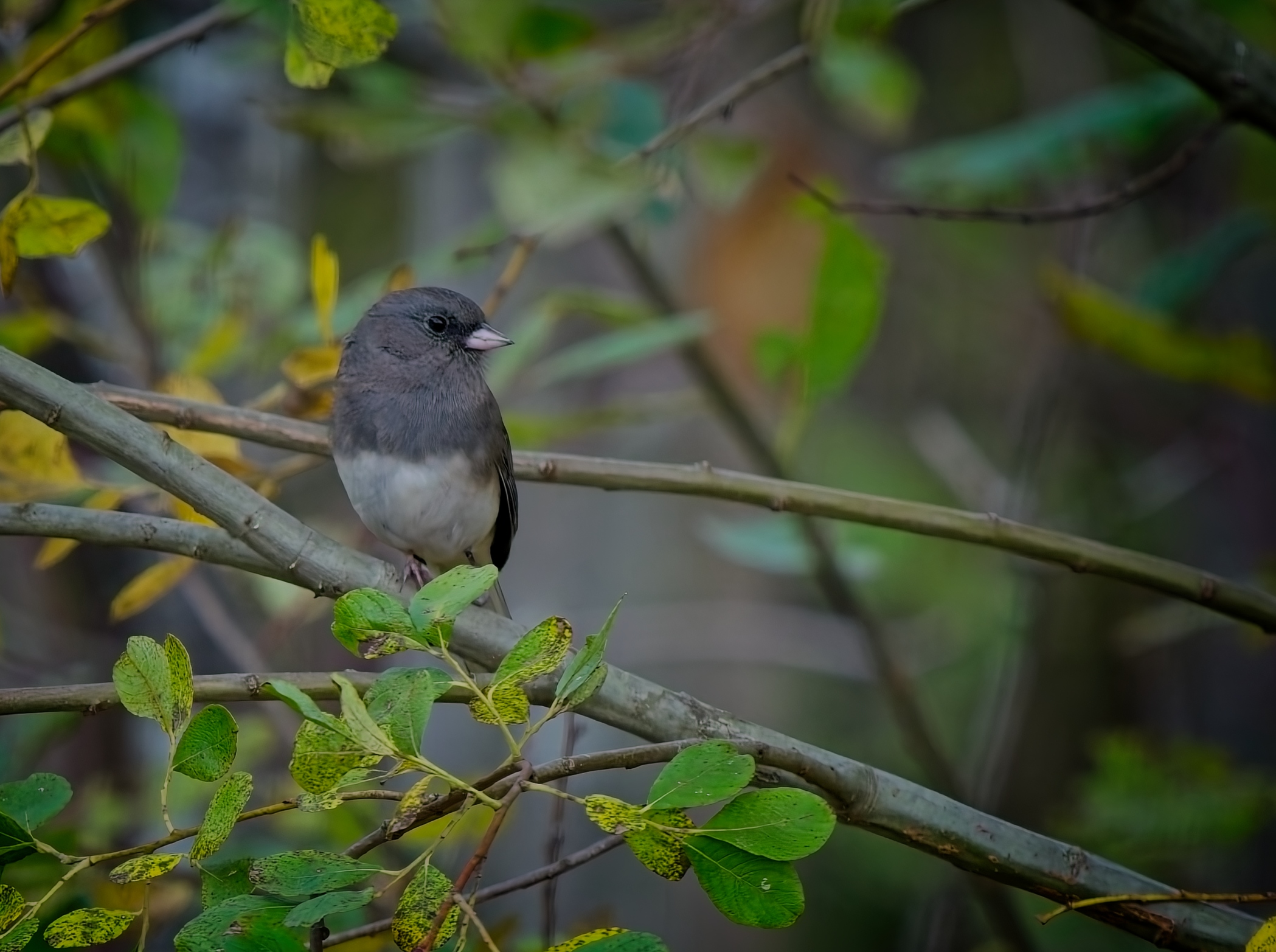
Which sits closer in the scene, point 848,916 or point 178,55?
point 178,55

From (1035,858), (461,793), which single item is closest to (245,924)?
(461,793)

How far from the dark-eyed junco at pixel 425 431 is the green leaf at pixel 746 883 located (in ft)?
3.30

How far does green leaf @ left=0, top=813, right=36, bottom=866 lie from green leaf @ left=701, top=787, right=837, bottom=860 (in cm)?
53

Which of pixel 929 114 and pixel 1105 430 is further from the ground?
pixel 929 114

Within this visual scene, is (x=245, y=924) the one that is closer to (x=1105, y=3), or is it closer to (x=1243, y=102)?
(x=1105, y=3)

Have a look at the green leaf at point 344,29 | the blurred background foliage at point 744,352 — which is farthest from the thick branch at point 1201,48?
the green leaf at point 344,29

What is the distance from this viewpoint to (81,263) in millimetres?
3240

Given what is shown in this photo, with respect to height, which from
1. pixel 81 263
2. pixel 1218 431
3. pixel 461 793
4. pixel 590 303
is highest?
pixel 1218 431

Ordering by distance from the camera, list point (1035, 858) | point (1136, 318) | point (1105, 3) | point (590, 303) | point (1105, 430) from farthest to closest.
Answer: point (1105, 430)
point (590, 303)
point (1136, 318)
point (1105, 3)
point (1035, 858)

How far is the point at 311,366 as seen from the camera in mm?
1753

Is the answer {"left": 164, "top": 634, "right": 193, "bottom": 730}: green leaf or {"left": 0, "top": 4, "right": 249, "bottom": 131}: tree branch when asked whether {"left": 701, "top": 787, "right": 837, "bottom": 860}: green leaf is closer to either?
{"left": 164, "top": 634, "right": 193, "bottom": 730}: green leaf

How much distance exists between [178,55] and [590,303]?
204 centimetres

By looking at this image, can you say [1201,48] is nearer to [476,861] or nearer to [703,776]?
[703,776]

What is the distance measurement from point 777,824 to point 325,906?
1.09ft
